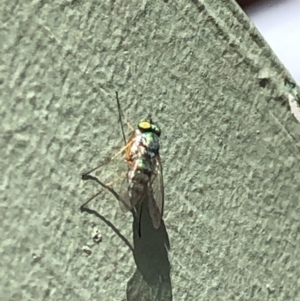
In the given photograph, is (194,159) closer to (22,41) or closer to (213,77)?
(213,77)

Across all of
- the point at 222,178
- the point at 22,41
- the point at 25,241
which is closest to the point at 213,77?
the point at 222,178

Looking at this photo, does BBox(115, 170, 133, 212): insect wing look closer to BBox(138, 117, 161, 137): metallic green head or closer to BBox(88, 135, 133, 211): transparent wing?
Result: BBox(88, 135, 133, 211): transparent wing

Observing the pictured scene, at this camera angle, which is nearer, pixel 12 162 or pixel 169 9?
pixel 12 162

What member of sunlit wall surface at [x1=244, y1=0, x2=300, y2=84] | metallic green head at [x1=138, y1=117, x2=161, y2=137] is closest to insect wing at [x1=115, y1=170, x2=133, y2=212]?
metallic green head at [x1=138, y1=117, x2=161, y2=137]

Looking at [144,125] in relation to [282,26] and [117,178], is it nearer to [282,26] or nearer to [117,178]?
[117,178]

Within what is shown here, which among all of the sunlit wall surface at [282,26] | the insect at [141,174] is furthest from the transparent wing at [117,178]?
the sunlit wall surface at [282,26]

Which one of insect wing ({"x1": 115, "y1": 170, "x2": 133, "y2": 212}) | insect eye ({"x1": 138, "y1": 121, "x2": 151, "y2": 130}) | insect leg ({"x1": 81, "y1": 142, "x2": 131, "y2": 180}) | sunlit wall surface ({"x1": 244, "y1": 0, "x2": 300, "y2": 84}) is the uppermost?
sunlit wall surface ({"x1": 244, "y1": 0, "x2": 300, "y2": 84})

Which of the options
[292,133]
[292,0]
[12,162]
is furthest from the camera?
[292,0]
